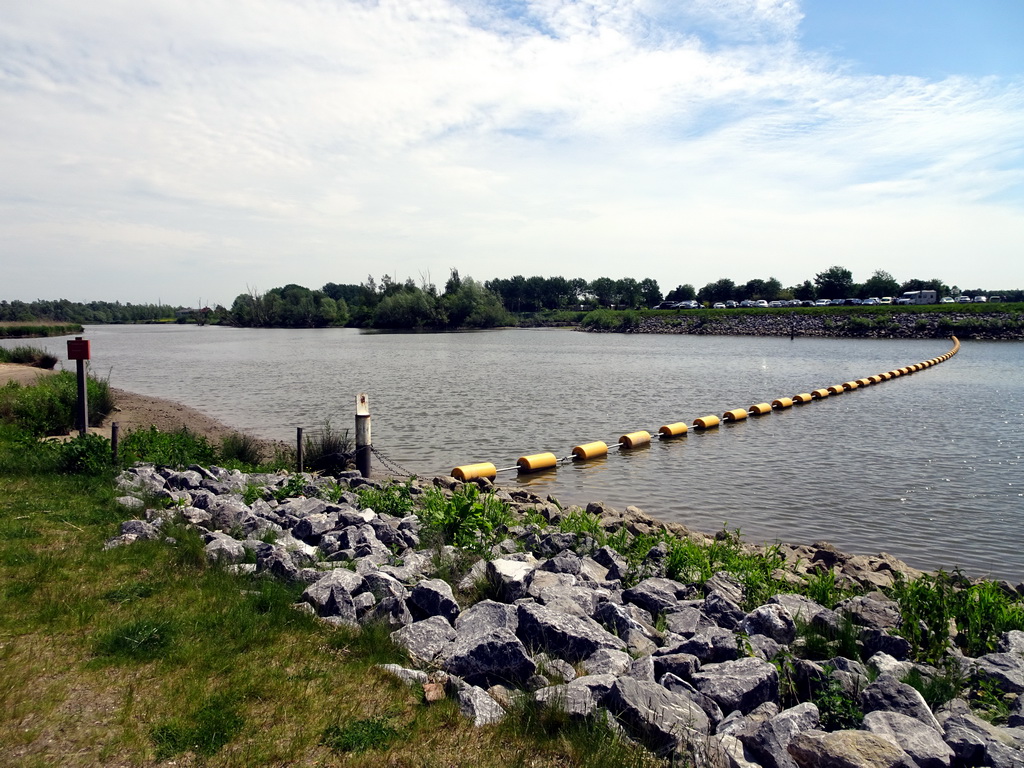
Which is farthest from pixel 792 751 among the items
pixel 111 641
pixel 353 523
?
pixel 353 523

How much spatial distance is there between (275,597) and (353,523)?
2.66 m

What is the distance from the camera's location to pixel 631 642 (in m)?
5.65

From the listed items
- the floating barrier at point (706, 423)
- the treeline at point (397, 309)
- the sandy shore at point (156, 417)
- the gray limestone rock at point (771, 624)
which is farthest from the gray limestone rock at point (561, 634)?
the treeline at point (397, 309)

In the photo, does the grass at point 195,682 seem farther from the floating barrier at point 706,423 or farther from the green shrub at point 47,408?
the floating barrier at point 706,423

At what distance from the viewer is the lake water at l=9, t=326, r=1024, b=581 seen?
40.3ft

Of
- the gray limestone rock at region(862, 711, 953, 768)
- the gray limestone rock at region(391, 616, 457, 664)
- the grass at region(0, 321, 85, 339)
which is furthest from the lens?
the grass at region(0, 321, 85, 339)

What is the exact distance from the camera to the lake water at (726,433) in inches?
483

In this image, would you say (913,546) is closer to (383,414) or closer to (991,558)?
(991,558)

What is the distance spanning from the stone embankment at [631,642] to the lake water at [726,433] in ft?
12.6

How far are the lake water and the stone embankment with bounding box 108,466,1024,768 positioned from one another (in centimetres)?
385

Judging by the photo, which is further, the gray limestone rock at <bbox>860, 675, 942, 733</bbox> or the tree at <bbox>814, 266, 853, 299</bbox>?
the tree at <bbox>814, 266, 853, 299</bbox>

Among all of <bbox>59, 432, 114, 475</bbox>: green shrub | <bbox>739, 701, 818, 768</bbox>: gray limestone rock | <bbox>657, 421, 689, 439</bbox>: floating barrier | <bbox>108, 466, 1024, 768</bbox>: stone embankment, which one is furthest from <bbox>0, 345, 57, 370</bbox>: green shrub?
<bbox>739, 701, 818, 768</bbox>: gray limestone rock

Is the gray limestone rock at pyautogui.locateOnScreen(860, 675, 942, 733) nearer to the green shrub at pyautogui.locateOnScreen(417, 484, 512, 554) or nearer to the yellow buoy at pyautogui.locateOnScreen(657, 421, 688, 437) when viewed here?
the green shrub at pyautogui.locateOnScreen(417, 484, 512, 554)

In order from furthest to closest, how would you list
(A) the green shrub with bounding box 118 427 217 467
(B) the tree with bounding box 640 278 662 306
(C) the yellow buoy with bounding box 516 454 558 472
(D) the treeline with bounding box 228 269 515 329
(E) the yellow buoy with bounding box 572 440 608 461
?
(B) the tree with bounding box 640 278 662 306
(D) the treeline with bounding box 228 269 515 329
(E) the yellow buoy with bounding box 572 440 608 461
(C) the yellow buoy with bounding box 516 454 558 472
(A) the green shrub with bounding box 118 427 217 467
